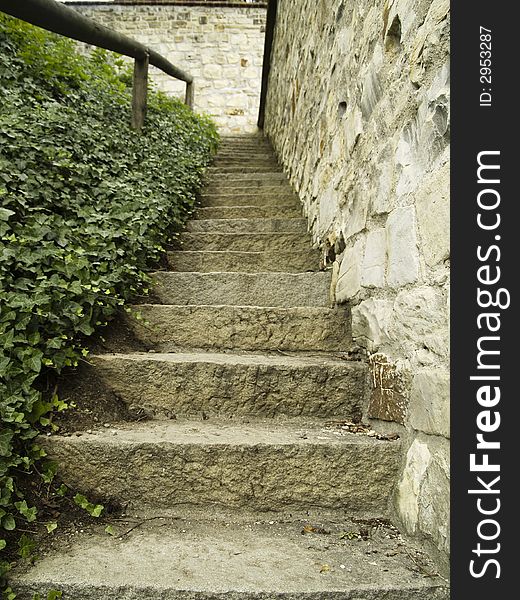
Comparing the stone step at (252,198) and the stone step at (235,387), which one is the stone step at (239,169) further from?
the stone step at (235,387)

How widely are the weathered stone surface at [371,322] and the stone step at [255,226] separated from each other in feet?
4.02

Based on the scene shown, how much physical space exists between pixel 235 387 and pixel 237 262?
112 centimetres

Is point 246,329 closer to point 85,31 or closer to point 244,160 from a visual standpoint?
point 85,31

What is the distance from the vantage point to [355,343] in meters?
2.03

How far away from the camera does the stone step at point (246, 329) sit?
212cm

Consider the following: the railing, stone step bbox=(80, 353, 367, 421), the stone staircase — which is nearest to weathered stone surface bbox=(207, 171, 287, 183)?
the railing

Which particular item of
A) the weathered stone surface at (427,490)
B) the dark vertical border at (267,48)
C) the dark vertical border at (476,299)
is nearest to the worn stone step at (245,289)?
the weathered stone surface at (427,490)

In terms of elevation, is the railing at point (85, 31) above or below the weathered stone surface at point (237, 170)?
above

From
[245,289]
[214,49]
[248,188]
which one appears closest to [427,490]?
[245,289]

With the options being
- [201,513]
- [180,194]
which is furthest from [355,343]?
[180,194]

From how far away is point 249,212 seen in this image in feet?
11.4

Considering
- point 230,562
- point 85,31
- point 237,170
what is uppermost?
point 85,31

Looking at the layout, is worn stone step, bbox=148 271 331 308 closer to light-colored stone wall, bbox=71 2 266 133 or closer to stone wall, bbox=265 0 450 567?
stone wall, bbox=265 0 450 567

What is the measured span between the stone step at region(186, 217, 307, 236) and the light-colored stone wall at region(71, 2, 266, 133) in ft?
19.0
